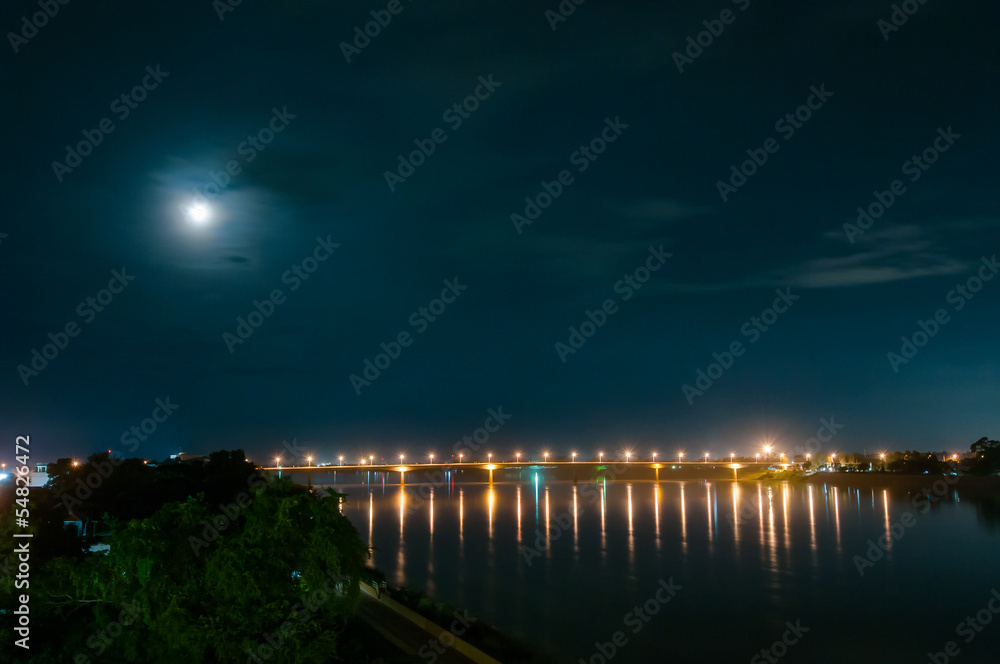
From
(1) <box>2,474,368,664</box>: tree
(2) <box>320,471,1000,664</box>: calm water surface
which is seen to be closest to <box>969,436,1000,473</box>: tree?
(2) <box>320,471,1000,664</box>: calm water surface

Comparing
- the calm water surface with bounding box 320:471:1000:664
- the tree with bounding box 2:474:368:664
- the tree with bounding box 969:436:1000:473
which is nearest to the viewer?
the tree with bounding box 2:474:368:664

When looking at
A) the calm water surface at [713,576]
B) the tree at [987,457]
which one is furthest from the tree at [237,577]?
the tree at [987,457]

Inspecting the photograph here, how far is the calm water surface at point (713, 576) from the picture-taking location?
34.2m

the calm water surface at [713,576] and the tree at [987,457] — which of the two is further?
the tree at [987,457]

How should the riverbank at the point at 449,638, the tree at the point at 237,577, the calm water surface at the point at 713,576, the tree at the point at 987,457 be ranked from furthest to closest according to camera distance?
the tree at the point at 987,457 → the calm water surface at the point at 713,576 → the riverbank at the point at 449,638 → the tree at the point at 237,577

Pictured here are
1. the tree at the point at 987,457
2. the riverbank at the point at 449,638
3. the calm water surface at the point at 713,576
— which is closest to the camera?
the riverbank at the point at 449,638

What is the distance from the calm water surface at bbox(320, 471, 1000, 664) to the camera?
34.2m

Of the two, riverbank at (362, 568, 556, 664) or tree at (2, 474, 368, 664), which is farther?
riverbank at (362, 568, 556, 664)

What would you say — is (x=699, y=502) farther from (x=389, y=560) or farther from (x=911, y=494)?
(x=389, y=560)

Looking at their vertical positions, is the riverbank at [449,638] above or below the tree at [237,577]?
below

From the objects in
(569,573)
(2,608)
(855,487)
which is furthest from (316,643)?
(855,487)

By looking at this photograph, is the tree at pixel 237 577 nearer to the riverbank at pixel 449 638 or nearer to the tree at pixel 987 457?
the riverbank at pixel 449 638

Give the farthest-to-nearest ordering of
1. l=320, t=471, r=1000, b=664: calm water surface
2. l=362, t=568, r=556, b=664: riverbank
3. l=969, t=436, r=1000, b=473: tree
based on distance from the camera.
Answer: l=969, t=436, r=1000, b=473: tree, l=320, t=471, r=1000, b=664: calm water surface, l=362, t=568, r=556, b=664: riverbank

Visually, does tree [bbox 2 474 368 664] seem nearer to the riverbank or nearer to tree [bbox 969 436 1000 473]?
the riverbank
